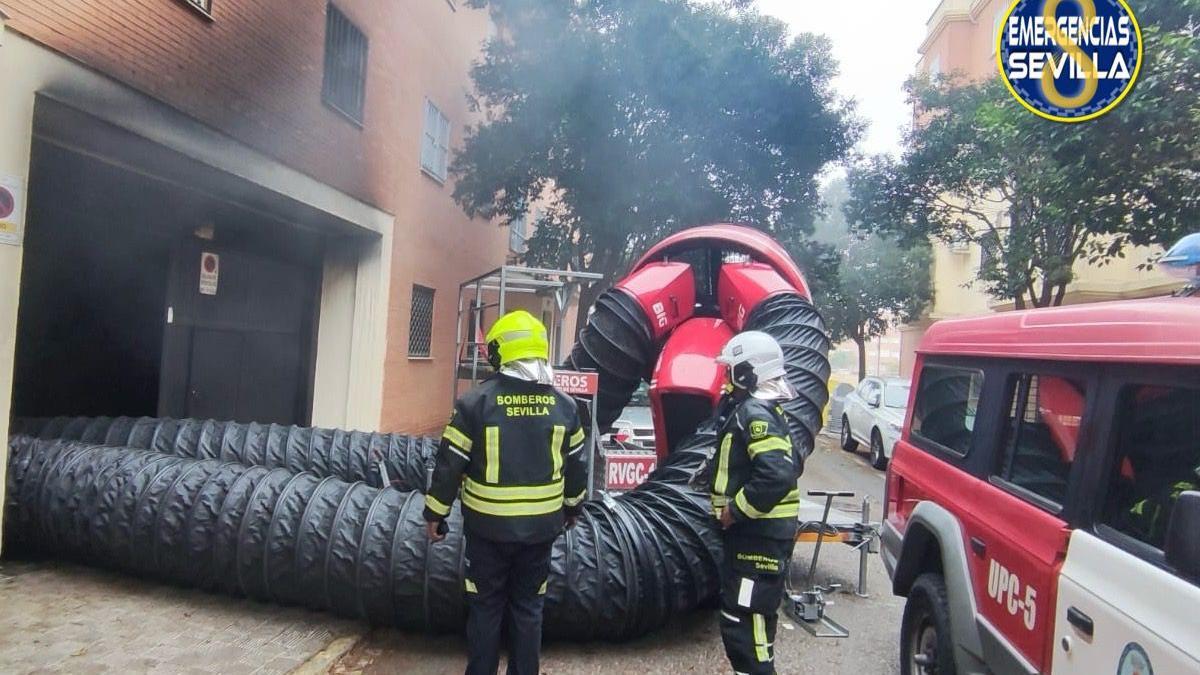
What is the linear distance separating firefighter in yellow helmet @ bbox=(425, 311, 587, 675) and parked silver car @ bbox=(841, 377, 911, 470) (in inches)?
372

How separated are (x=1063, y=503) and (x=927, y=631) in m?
1.24

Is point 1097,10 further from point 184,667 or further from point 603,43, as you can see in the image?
point 184,667

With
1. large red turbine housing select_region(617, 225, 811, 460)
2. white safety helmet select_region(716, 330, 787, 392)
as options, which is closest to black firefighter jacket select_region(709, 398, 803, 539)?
white safety helmet select_region(716, 330, 787, 392)

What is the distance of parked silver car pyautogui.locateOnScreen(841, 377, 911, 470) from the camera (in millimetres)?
12531

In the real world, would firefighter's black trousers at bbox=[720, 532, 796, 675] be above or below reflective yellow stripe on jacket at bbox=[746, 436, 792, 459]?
below

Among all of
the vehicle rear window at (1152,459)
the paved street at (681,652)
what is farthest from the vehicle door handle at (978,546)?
the paved street at (681,652)

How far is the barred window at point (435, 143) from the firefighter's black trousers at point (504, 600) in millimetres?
9552

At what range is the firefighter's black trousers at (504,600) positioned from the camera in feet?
11.4

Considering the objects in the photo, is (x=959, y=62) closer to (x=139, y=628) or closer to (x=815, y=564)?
(x=815, y=564)

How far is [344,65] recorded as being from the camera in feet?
29.8

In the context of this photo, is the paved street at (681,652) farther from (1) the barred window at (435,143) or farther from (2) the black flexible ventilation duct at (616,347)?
(1) the barred window at (435,143)

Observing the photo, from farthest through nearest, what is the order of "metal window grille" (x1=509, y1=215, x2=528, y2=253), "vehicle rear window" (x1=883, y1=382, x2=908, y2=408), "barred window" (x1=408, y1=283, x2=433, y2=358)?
1. "metal window grille" (x1=509, y1=215, x2=528, y2=253)
2. "vehicle rear window" (x1=883, y1=382, x2=908, y2=408)
3. "barred window" (x1=408, y1=283, x2=433, y2=358)

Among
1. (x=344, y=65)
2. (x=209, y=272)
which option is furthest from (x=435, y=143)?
(x=209, y=272)

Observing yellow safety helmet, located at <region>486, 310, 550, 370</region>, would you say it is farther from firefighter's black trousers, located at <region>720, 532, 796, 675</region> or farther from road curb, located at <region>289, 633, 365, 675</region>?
road curb, located at <region>289, 633, 365, 675</region>
